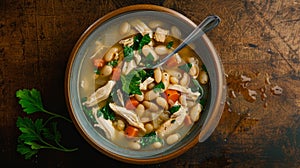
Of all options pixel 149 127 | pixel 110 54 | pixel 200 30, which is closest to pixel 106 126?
pixel 149 127

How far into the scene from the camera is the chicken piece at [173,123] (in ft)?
6.52

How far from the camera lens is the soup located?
6.49 feet

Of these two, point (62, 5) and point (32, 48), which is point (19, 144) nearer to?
point (32, 48)

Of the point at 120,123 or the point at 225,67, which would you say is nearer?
the point at 120,123

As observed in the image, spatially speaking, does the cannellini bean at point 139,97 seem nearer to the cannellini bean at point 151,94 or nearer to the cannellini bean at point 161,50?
the cannellini bean at point 151,94

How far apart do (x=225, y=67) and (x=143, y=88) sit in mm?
334

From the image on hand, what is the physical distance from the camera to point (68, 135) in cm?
210

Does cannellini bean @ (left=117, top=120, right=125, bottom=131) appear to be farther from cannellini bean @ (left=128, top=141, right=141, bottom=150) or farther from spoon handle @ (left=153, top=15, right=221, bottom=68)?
spoon handle @ (left=153, top=15, right=221, bottom=68)

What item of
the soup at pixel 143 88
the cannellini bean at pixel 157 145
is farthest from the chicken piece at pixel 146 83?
the cannellini bean at pixel 157 145

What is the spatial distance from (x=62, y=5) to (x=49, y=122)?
441mm

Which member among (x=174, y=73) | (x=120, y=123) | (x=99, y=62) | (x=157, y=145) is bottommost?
(x=157, y=145)

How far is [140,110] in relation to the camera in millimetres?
1991

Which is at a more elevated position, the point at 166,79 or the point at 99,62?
the point at 99,62

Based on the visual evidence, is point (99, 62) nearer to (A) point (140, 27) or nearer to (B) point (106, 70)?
(B) point (106, 70)
